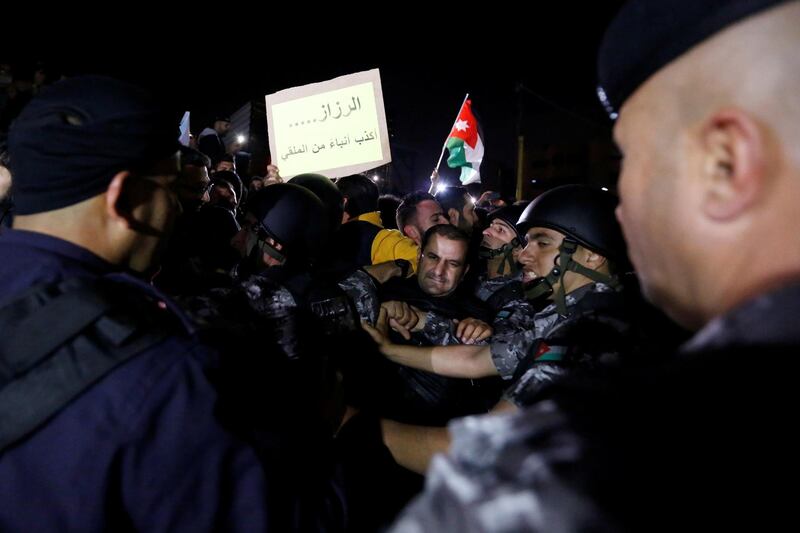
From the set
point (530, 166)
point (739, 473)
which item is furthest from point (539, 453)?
point (530, 166)

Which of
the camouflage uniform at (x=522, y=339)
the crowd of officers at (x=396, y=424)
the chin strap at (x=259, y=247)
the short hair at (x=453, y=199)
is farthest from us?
the short hair at (x=453, y=199)

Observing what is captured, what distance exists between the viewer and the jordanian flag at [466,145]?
8617mm

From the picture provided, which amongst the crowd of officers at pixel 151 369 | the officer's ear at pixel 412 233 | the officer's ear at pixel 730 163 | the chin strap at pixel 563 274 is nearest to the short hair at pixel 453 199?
the officer's ear at pixel 412 233

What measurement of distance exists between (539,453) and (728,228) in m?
0.51

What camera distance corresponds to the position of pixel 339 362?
3633 millimetres

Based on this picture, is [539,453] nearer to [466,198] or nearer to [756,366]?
[756,366]

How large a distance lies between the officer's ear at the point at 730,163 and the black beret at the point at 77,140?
58.0 inches

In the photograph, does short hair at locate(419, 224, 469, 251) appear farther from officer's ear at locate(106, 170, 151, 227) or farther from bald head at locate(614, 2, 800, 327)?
bald head at locate(614, 2, 800, 327)

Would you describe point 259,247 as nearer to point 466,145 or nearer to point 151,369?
point 151,369

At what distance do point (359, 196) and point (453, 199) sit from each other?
1257mm

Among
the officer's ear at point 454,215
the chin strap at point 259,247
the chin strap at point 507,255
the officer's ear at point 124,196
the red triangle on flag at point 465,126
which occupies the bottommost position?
the chin strap at point 507,255

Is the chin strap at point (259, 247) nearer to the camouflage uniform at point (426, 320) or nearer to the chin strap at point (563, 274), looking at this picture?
the camouflage uniform at point (426, 320)

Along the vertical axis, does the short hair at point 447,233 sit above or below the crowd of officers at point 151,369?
below

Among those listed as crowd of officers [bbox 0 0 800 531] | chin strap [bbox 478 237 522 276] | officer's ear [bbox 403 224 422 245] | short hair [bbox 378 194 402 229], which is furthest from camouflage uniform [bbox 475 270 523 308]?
short hair [bbox 378 194 402 229]
